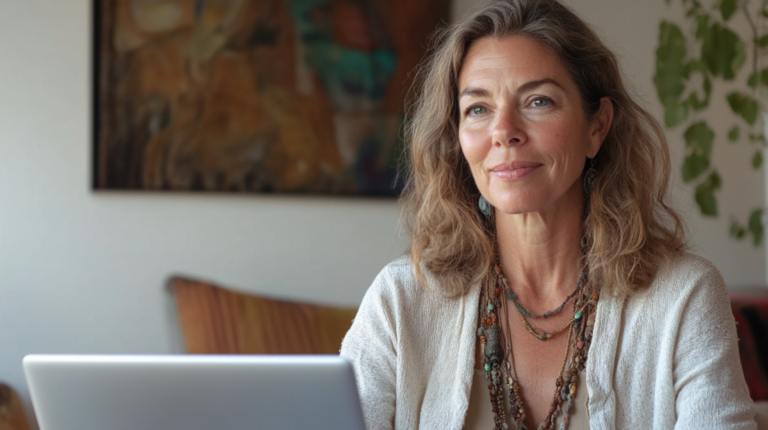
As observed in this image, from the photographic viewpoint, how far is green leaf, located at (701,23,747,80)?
2.27m

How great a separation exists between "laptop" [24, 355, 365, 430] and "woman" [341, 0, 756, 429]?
0.56 meters

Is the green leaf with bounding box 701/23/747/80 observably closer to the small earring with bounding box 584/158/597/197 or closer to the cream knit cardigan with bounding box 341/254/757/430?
the small earring with bounding box 584/158/597/197

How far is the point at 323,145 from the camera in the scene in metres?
2.80

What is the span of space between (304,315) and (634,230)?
1.49 meters

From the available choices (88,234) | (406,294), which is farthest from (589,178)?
(88,234)

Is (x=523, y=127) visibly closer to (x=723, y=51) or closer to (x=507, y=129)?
(x=507, y=129)

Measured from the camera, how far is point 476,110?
1.45 m

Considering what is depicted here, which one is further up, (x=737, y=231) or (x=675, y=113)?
(x=675, y=113)

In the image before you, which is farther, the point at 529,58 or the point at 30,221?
the point at 30,221

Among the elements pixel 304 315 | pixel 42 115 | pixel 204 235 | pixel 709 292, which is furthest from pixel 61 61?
pixel 709 292

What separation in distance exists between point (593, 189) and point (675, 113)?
0.96 meters

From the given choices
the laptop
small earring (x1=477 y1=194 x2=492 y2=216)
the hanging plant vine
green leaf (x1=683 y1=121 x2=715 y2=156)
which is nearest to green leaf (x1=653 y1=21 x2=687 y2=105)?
the hanging plant vine

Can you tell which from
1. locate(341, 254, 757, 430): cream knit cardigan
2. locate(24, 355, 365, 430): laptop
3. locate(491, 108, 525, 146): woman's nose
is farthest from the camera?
locate(491, 108, 525, 146): woman's nose

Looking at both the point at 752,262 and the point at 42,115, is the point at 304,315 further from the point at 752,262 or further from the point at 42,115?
the point at 752,262
